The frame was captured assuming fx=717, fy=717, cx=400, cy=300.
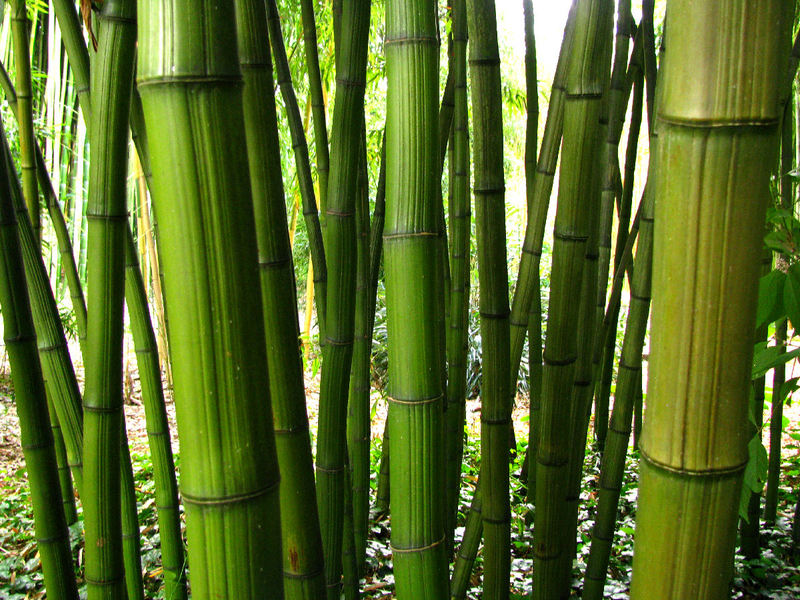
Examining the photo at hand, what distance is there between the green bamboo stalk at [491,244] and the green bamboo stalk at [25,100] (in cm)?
70

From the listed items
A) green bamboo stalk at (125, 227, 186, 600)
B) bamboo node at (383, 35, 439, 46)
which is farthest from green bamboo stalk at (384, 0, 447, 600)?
green bamboo stalk at (125, 227, 186, 600)

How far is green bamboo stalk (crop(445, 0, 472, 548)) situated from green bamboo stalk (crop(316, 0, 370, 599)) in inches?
8.3

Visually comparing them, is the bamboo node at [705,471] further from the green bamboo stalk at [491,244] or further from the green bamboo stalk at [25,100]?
the green bamboo stalk at [25,100]

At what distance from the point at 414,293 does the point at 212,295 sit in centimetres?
21

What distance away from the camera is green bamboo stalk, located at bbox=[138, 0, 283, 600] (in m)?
0.42

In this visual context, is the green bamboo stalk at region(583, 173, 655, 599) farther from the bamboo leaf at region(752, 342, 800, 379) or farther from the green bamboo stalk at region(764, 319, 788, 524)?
the green bamboo stalk at region(764, 319, 788, 524)

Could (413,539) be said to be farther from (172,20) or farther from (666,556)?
Result: (172,20)

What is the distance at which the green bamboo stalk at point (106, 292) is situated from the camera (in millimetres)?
667

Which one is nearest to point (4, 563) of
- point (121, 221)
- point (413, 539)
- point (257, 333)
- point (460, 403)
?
point (460, 403)

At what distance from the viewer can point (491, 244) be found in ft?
2.88

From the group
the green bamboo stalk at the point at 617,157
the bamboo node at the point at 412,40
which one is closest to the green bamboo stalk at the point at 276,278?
the bamboo node at the point at 412,40

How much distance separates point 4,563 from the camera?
1877 millimetres

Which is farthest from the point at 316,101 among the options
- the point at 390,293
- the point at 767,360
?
the point at 767,360

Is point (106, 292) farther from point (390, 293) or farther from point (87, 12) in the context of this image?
point (87, 12)
